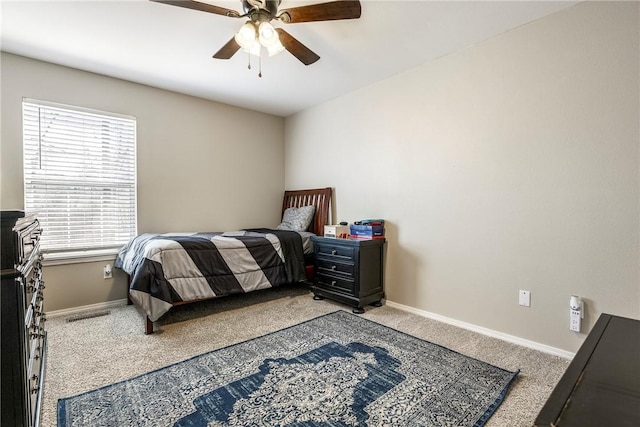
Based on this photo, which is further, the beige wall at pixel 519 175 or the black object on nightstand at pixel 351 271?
the black object on nightstand at pixel 351 271

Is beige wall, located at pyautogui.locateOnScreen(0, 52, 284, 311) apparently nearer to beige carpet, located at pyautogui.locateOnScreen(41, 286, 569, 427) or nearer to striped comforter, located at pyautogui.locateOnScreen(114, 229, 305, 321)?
striped comforter, located at pyautogui.locateOnScreen(114, 229, 305, 321)

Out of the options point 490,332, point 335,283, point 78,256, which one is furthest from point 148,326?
point 490,332

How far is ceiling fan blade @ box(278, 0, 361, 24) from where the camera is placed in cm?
182

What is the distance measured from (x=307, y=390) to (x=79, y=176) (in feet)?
10.2

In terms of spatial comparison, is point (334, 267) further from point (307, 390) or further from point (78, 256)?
point (78, 256)

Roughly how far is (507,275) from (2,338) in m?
2.93

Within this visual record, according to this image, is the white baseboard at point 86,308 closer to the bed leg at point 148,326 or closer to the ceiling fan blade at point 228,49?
the bed leg at point 148,326

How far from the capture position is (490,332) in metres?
2.50

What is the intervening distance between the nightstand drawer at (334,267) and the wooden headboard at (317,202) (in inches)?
27.6

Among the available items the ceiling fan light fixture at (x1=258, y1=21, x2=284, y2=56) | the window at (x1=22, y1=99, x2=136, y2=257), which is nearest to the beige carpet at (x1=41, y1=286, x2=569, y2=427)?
the window at (x1=22, y1=99, x2=136, y2=257)

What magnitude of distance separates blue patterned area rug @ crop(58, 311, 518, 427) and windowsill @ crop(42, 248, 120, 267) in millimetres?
1831

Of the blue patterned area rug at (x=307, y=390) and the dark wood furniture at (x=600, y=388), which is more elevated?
the dark wood furniture at (x=600, y=388)

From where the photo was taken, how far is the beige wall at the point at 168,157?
2.80 metres

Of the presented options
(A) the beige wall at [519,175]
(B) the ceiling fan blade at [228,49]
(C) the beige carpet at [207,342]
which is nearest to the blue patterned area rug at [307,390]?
(C) the beige carpet at [207,342]
